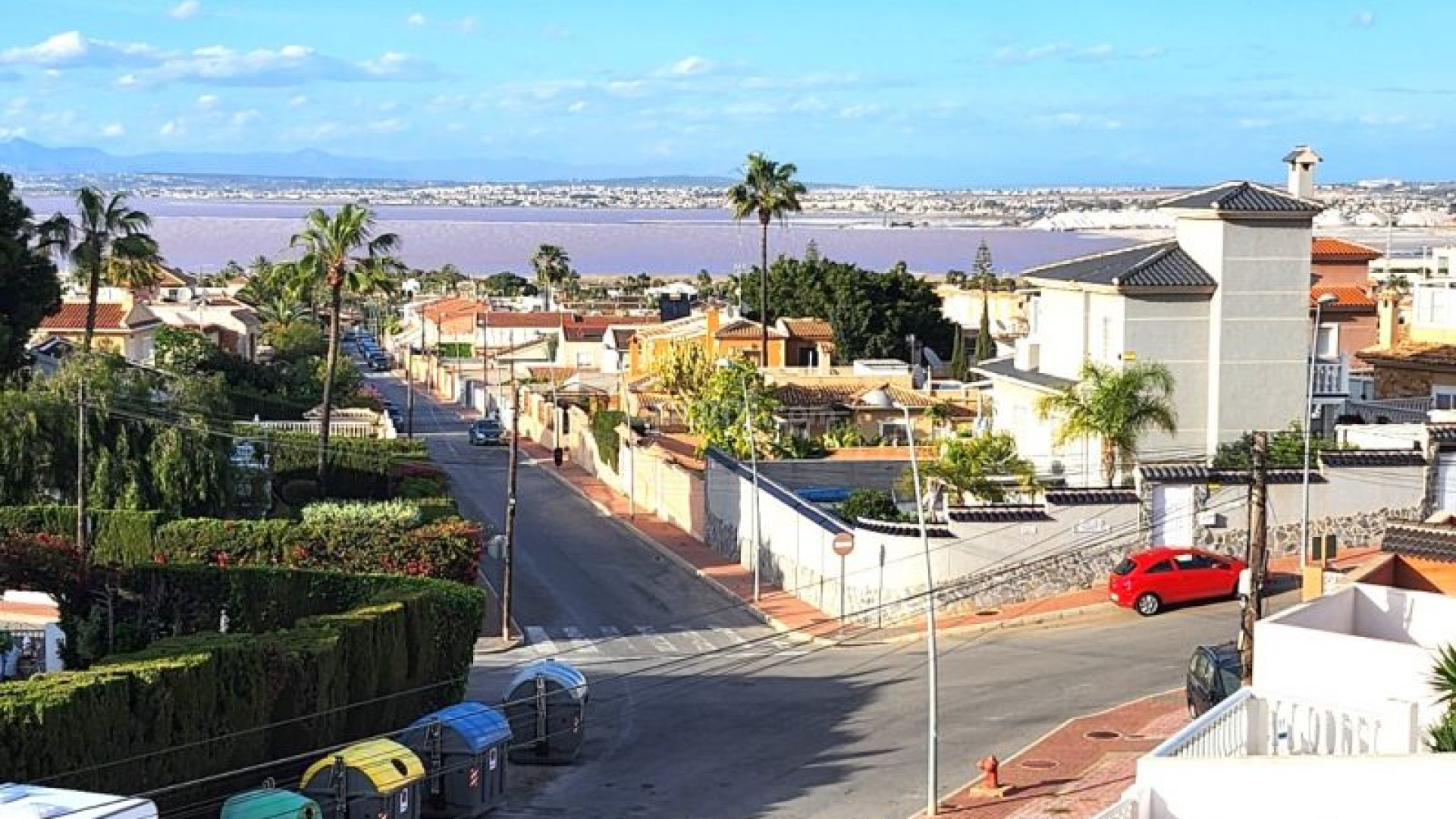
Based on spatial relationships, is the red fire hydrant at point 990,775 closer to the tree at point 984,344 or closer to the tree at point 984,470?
the tree at point 984,470

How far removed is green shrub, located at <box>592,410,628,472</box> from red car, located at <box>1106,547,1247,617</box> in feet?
101

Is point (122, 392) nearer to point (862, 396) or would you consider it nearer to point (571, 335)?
point (862, 396)

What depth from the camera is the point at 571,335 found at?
122188mm

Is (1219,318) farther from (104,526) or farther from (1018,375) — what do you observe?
(104,526)

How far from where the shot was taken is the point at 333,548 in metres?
42.3

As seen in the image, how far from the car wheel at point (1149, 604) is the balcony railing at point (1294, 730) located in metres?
22.3

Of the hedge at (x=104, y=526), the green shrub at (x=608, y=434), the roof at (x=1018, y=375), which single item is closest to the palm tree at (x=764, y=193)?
the green shrub at (x=608, y=434)

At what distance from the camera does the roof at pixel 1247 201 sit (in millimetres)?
50366

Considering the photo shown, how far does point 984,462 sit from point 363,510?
14655mm

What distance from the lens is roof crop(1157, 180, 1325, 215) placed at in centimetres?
5037

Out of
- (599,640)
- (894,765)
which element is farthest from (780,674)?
(894,765)

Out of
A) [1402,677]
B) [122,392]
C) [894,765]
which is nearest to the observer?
[1402,677]

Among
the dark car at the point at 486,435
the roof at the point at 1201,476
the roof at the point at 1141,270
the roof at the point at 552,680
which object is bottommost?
the dark car at the point at 486,435

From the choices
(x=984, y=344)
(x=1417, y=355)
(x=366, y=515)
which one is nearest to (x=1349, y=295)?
(x=1417, y=355)
